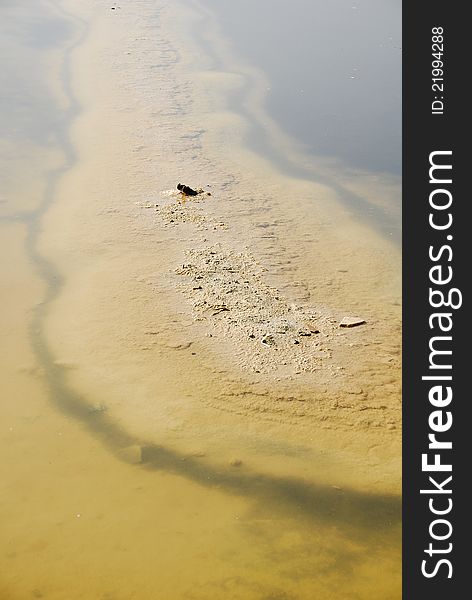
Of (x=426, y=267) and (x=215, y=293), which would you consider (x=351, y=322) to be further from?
(x=426, y=267)

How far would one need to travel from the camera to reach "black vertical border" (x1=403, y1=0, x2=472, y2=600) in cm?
213

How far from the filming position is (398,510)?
8.34ft

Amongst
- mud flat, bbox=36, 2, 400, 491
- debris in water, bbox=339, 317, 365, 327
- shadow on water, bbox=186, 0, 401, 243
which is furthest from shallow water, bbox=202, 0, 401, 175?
debris in water, bbox=339, 317, 365, 327

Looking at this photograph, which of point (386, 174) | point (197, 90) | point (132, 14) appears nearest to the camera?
point (386, 174)

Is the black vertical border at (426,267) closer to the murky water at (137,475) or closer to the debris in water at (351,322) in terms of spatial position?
the murky water at (137,475)

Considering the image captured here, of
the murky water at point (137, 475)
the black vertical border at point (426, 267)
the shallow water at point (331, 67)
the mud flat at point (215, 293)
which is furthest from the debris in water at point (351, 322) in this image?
the shallow water at point (331, 67)

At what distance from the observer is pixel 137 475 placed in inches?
105

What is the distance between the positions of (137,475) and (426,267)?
1190 millimetres

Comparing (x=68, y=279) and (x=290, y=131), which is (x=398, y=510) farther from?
(x=290, y=131)

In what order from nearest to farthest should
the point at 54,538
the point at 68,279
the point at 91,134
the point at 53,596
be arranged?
the point at 53,596
the point at 54,538
the point at 68,279
the point at 91,134

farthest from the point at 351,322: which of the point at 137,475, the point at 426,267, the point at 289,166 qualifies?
the point at 289,166

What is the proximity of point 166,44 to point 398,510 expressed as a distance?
233 inches

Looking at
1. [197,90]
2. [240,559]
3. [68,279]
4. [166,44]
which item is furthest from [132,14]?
[240,559]

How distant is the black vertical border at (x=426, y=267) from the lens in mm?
2129
